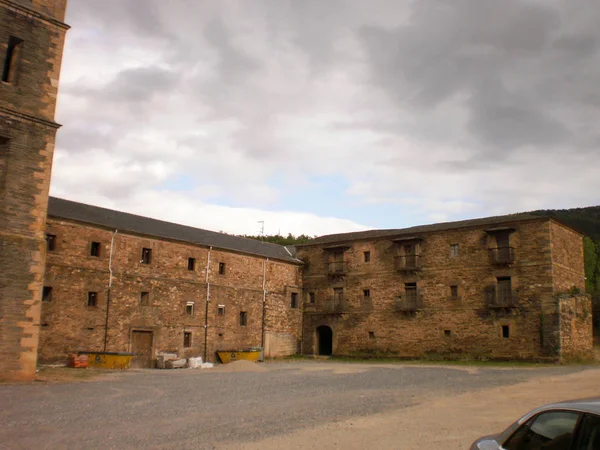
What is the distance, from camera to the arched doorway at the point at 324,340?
3653 cm

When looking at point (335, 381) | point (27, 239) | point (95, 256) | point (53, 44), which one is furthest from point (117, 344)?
point (53, 44)

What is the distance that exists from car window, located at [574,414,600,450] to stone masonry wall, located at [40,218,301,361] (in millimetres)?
23488

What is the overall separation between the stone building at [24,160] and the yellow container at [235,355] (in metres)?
14.2

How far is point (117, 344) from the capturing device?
2588 cm

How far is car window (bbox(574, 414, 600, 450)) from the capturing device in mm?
3496

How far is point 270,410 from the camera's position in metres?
11.7

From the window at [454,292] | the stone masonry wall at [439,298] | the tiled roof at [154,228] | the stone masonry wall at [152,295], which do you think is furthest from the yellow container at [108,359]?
the window at [454,292]

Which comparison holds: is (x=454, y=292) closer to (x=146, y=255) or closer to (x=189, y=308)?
(x=189, y=308)

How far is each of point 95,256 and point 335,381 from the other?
1382 cm

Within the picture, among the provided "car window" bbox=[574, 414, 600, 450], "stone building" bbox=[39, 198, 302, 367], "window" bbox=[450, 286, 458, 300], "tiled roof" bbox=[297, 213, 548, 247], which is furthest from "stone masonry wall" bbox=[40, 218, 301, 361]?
"car window" bbox=[574, 414, 600, 450]

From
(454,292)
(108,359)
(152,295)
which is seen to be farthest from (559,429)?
(454,292)

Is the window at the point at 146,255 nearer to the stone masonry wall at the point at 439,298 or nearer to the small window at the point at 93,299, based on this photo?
the small window at the point at 93,299

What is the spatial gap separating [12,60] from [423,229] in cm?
2437

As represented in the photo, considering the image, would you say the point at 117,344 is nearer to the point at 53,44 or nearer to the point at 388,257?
the point at 53,44
